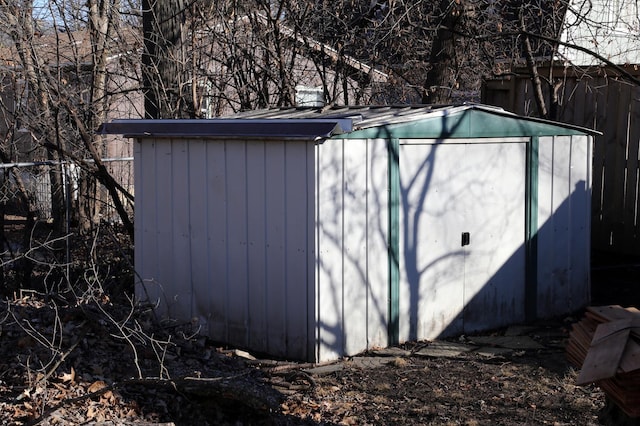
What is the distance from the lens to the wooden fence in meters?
10.9

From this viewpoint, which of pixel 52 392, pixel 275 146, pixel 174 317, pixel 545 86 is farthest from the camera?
pixel 545 86

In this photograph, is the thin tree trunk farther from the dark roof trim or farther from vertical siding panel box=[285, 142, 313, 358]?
vertical siding panel box=[285, 142, 313, 358]

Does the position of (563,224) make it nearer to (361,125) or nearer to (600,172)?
(600,172)

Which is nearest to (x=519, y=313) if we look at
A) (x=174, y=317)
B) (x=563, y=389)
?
(x=563, y=389)

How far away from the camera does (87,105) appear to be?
35.9 ft

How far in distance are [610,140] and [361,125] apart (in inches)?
195

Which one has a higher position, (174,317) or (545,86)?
(545,86)

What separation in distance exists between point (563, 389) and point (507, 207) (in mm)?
2437

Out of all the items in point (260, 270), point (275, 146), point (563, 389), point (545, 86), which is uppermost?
point (545, 86)

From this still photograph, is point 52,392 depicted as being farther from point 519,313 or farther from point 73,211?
point 73,211

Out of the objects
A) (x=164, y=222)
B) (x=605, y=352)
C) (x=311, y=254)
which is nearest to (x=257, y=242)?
(x=311, y=254)

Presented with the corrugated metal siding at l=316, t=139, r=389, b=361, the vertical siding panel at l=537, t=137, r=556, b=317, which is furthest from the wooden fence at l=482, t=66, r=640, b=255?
the corrugated metal siding at l=316, t=139, r=389, b=361

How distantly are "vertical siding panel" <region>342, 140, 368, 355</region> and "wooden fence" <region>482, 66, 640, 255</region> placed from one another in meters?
4.64

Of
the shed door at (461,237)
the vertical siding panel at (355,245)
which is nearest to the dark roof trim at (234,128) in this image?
the vertical siding panel at (355,245)
